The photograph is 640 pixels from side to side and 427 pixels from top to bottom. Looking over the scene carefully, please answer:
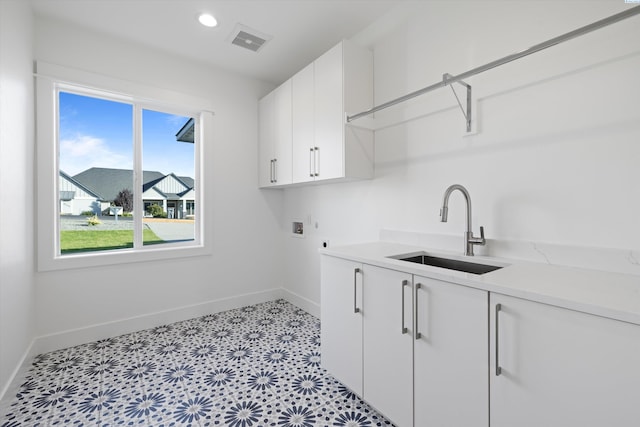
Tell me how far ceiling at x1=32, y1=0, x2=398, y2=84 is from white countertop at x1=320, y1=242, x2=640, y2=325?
1884 millimetres

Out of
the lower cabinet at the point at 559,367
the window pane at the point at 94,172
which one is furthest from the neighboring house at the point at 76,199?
the lower cabinet at the point at 559,367

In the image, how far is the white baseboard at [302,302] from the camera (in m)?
2.97

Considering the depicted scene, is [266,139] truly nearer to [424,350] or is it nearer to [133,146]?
[133,146]

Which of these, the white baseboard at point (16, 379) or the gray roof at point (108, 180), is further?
the gray roof at point (108, 180)

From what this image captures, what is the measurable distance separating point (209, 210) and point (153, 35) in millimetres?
1607

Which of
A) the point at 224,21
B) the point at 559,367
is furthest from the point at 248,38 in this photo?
the point at 559,367

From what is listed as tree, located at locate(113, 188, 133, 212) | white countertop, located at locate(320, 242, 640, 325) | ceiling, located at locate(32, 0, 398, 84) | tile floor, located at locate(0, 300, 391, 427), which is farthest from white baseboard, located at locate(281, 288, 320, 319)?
ceiling, located at locate(32, 0, 398, 84)

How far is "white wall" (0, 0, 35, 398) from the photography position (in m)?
1.66

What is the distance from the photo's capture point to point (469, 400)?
44.8 inches

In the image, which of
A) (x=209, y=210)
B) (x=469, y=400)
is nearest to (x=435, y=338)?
(x=469, y=400)

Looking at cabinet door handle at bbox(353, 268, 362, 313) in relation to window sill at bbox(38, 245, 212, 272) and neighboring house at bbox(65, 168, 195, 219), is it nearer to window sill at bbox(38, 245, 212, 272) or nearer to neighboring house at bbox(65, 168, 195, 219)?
window sill at bbox(38, 245, 212, 272)

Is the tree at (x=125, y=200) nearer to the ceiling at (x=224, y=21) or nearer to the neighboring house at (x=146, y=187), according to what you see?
the neighboring house at (x=146, y=187)

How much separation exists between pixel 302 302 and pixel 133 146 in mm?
2277

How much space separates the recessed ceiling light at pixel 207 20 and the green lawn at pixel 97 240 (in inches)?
75.1
